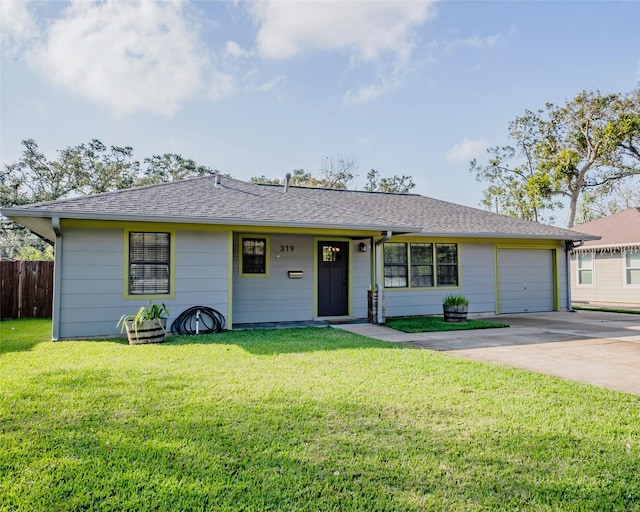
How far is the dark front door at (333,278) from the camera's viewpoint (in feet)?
32.6

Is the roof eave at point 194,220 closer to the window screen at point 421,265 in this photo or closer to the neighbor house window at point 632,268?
the window screen at point 421,265

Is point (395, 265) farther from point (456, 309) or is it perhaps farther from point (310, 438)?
point (310, 438)

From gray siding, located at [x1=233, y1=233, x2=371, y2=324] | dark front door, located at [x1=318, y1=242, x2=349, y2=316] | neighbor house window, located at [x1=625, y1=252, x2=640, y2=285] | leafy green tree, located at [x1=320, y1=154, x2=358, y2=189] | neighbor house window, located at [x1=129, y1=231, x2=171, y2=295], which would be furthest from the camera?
leafy green tree, located at [x1=320, y1=154, x2=358, y2=189]

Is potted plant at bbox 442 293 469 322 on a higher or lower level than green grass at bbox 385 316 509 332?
higher

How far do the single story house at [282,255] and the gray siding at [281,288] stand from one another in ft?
0.08

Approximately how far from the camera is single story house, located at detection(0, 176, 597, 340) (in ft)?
24.0

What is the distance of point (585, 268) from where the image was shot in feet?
53.5

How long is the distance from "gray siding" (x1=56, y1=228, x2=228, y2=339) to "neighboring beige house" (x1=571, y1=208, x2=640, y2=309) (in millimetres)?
13202

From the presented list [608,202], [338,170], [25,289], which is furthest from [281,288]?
[608,202]

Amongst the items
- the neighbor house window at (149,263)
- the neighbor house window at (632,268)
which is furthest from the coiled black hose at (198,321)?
the neighbor house window at (632,268)

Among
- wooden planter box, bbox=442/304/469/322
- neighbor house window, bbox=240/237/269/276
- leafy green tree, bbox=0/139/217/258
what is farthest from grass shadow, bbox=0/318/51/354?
leafy green tree, bbox=0/139/217/258

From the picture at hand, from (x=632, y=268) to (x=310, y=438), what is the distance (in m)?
16.5

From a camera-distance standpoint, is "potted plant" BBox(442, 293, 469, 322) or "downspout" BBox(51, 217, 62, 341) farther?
"potted plant" BBox(442, 293, 469, 322)

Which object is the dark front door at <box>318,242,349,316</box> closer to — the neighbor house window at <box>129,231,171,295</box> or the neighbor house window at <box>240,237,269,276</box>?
the neighbor house window at <box>240,237,269,276</box>
